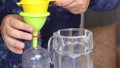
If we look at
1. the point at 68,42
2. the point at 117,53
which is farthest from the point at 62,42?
the point at 117,53

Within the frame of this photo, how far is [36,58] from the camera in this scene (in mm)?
696

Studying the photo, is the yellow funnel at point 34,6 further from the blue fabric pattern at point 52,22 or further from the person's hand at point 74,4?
the blue fabric pattern at point 52,22

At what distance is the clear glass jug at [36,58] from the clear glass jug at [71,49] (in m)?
0.04

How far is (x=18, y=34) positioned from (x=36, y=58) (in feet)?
0.31

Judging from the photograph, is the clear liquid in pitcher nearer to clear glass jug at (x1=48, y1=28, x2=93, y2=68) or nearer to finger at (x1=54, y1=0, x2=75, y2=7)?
clear glass jug at (x1=48, y1=28, x2=93, y2=68)

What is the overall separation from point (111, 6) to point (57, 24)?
19 cm

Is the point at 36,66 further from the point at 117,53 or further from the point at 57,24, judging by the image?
the point at 117,53

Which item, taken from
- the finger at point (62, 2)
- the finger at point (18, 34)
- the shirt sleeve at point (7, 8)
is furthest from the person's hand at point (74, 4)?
the shirt sleeve at point (7, 8)

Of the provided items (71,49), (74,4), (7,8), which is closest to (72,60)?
(71,49)

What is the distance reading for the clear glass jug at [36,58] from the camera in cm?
68

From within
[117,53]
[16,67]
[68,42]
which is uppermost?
[68,42]

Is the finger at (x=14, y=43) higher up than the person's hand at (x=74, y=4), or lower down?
lower down

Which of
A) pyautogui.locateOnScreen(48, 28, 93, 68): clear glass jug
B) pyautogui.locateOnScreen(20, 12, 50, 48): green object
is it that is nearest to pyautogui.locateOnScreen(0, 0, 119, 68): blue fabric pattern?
pyautogui.locateOnScreen(48, 28, 93, 68): clear glass jug

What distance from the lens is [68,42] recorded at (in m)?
0.73
